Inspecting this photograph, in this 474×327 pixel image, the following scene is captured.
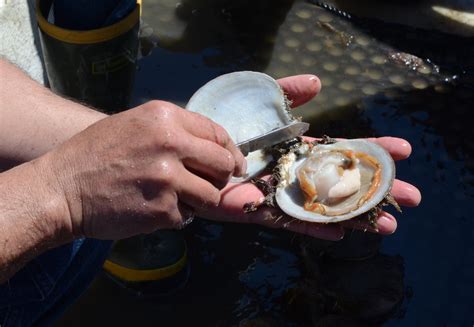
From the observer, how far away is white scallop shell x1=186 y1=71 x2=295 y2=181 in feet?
7.43

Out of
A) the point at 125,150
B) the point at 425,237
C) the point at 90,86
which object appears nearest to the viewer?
the point at 125,150

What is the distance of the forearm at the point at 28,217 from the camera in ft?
5.06

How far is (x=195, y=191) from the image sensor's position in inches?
58.7

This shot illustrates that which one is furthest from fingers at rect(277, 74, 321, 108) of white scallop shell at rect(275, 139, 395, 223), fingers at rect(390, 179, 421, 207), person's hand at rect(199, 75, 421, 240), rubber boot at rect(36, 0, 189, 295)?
rubber boot at rect(36, 0, 189, 295)

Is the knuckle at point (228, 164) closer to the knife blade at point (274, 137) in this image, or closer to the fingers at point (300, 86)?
the knife blade at point (274, 137)

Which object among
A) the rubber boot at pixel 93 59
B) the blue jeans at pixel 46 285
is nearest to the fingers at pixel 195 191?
the blue jeans at pixel 46 285

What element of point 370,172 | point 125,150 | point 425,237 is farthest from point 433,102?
point 125,150

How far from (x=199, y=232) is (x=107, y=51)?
77cm

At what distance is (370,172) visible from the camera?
7.00 feet

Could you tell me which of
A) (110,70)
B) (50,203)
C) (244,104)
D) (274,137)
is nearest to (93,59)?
(110,70)

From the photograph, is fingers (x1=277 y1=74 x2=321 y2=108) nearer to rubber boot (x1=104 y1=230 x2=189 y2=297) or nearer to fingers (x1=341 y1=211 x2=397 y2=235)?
fingers (x1=341 y1=211 x2=397 y2=235)

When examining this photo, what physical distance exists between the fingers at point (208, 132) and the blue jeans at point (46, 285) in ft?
1.92

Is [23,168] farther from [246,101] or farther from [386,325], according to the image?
[386,325]

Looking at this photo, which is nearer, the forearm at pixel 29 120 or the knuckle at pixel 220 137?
the knuckle at pixel 220 137
